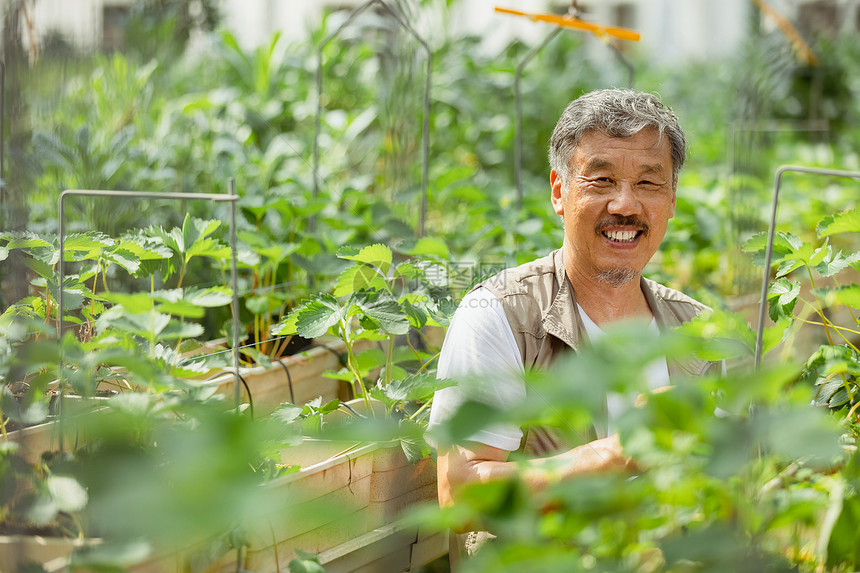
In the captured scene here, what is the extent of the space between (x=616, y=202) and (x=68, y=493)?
85 cm

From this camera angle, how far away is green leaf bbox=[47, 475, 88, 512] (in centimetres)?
76

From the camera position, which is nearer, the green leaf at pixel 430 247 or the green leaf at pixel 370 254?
the green leaf at pixel 370 254

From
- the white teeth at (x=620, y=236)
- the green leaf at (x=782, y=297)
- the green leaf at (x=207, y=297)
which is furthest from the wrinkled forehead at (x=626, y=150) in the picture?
the green leaf at (x=207, y=297)

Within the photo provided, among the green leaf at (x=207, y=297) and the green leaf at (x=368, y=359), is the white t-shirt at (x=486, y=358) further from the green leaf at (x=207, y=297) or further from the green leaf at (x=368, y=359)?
the green leaf at (x=207, y=297)

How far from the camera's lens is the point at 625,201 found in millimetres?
1235

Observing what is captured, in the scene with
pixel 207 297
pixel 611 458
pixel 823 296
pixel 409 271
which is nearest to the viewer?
pixel 207 297

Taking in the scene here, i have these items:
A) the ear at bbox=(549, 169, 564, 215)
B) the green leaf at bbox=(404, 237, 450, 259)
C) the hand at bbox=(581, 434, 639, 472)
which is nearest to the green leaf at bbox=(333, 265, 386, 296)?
the green leaf at bbox=(404, 237, 450, 259)

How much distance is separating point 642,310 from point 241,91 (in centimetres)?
239

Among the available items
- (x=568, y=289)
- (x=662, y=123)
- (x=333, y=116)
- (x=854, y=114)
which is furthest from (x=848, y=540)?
(x=854, y=114)

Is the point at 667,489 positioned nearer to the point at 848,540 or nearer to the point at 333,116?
the point at 848,540

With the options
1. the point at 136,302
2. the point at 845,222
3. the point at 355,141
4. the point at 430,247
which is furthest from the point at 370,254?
the point at 355,141

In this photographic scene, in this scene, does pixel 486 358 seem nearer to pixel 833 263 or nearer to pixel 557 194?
pixel 557 194

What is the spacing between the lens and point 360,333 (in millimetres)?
1321

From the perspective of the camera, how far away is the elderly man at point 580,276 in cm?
116
